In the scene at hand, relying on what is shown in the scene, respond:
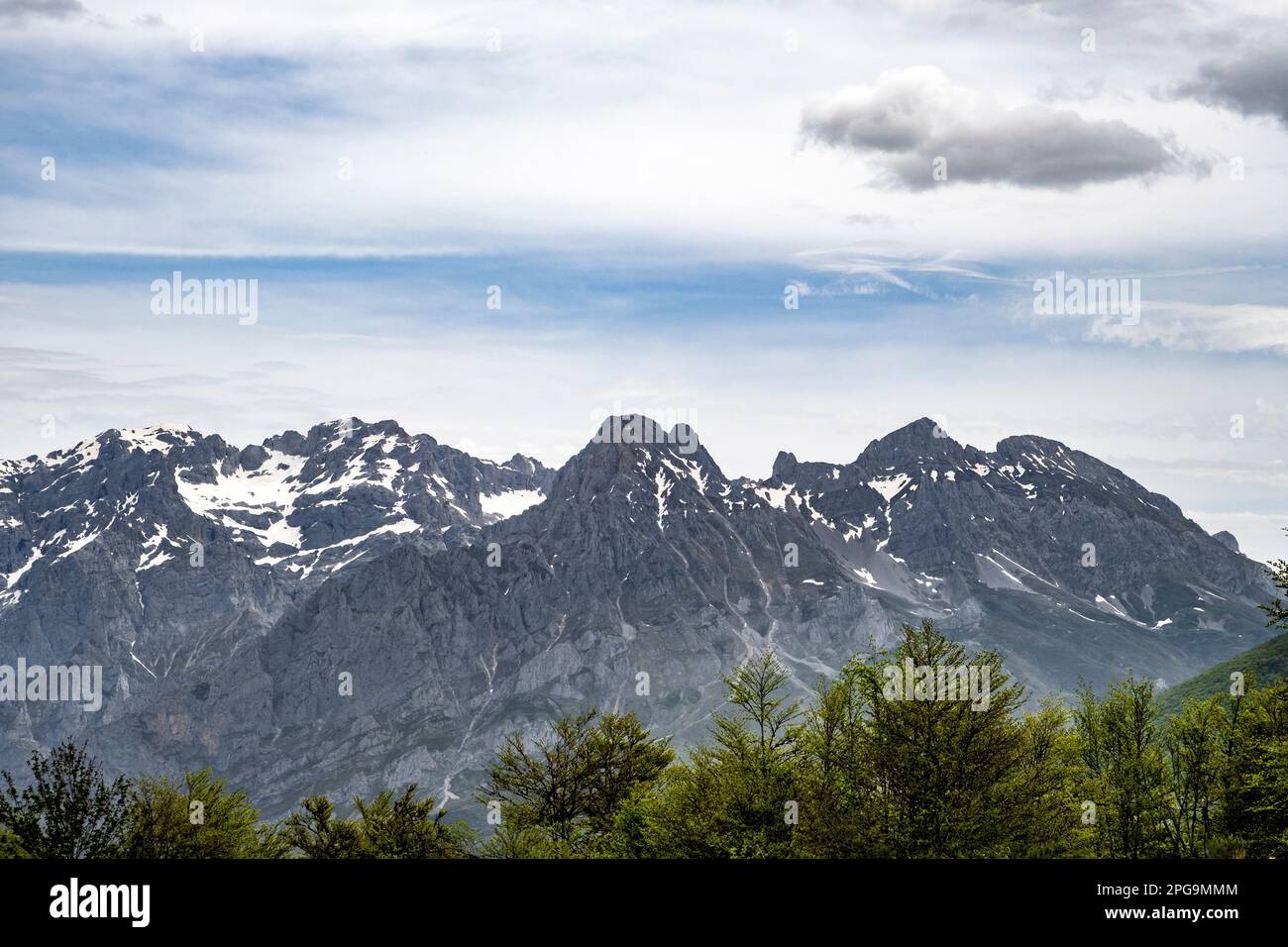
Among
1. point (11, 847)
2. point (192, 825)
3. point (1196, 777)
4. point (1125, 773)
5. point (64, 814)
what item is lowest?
point (192, 825)

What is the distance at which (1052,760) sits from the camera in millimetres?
68938

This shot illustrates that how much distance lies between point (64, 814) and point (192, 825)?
9971 millimetres

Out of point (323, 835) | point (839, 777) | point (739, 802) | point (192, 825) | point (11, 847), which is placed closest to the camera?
point (11, 847)

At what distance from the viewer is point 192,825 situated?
68812mm

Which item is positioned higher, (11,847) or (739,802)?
(11,847)

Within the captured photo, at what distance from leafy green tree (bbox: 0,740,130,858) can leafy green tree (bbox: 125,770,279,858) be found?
1.94 meters

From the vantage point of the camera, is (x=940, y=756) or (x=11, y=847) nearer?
(x=11, y=847)

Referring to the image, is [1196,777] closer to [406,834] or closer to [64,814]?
[406,834]

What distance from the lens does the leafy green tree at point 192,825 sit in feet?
213

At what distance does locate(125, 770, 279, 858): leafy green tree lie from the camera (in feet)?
213

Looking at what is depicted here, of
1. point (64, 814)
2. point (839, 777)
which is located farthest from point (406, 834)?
point (839, 777)

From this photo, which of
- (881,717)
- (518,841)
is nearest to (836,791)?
(881,717)

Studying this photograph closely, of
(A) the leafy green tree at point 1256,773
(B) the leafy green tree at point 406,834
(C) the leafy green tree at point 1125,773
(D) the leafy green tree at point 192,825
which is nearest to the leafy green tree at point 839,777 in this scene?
(C) the leafy green tree at point 1125,773
